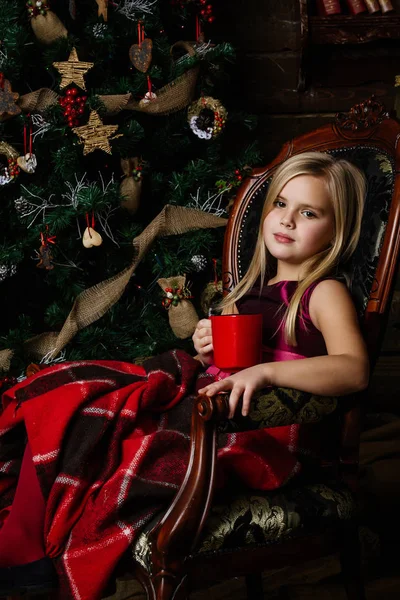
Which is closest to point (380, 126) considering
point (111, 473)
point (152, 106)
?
point (152, 106)

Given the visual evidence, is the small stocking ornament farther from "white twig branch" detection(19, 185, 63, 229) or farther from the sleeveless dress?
the sleeveless dress

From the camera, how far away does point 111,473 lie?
3.94 feet

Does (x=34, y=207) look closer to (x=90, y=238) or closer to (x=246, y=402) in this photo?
(x=90, y=238)

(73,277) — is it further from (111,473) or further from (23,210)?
(111,473)

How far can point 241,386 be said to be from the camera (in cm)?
111

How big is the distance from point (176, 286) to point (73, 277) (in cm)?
35

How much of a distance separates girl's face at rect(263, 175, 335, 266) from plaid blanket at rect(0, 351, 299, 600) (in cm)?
44

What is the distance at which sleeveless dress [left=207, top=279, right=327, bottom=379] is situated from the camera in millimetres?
1479

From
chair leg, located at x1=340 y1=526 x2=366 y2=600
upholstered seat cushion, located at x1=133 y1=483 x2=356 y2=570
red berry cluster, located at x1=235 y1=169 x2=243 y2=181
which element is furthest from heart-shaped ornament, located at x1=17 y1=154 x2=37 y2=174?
chair leg, located at x1=340 y1=526 x2=366 y2=600

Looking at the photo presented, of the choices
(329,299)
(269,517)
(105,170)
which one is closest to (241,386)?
(269,517)

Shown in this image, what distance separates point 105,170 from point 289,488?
1.45 metres

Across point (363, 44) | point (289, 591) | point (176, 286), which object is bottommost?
point (289, 591)

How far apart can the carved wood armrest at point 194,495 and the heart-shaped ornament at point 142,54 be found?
4.61 feet

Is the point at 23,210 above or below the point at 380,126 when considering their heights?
below
